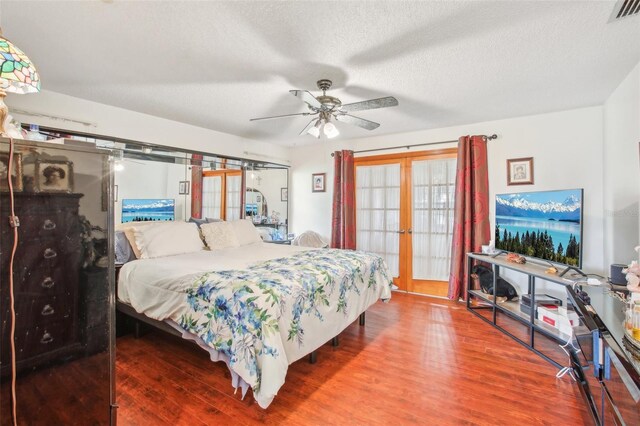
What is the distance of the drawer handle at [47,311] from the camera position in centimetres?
104

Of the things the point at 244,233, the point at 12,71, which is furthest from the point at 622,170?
the point at 12,71

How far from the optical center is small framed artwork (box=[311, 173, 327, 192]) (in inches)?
196

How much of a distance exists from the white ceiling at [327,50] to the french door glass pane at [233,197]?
137 cm

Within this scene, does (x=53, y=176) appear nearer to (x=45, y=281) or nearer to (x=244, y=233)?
(x=45, y=281)

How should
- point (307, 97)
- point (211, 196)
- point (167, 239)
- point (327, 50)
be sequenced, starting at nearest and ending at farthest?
point (327, 50)
point (307, 97)
point (167, 239)
point (211, 196)

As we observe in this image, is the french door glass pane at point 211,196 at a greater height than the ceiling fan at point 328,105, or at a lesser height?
lesser

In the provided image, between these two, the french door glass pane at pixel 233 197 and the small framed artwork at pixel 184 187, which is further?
the french door glass pane at pixel 233 197

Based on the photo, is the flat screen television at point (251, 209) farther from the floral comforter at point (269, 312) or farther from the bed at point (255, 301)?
the floral comforter at point (269, 312)

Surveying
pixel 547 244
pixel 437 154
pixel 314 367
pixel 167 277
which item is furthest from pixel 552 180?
pixel 167 277

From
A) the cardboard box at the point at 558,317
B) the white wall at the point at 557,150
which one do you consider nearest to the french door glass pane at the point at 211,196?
the white wall at the point at 557,150

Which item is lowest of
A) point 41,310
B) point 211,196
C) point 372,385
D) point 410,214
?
point 372,385

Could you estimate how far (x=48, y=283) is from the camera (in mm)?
1054

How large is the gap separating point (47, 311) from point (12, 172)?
20.1 inches

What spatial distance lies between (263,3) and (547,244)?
3.04 m
